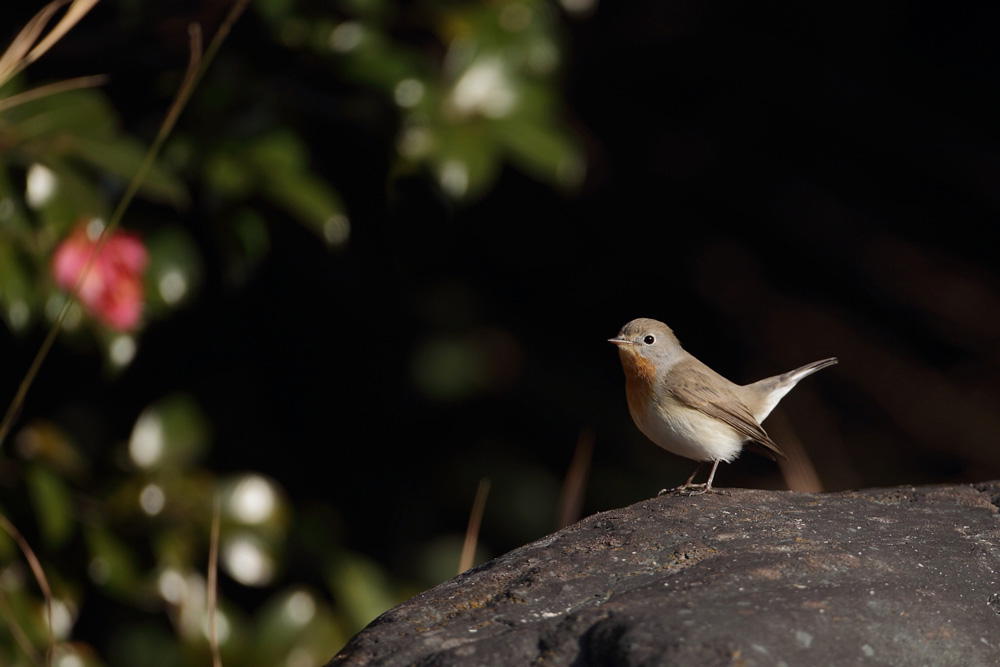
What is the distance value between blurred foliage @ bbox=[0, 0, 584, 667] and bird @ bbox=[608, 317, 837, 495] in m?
0.66

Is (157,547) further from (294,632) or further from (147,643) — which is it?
(294,632)

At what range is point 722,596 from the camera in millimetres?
1992

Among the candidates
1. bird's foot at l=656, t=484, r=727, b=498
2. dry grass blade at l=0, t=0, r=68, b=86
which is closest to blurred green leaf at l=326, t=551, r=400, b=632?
bird's foot at l=656, t=484, r=727, b=498

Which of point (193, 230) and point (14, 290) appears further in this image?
point (193, 230)

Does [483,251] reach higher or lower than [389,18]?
lower

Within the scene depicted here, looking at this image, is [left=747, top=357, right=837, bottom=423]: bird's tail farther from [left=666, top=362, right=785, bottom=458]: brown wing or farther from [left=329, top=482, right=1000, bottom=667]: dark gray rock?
[left=329, top=482, right=1000, bottom=667]: dark gray rock

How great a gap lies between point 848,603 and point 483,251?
379 cm

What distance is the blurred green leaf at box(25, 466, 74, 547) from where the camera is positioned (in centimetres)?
333

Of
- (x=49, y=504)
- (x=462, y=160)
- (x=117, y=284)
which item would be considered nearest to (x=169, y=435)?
(x=49, y=504)

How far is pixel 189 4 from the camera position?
3809 millimetres

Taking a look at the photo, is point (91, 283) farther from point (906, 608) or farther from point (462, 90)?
point (906, 608)

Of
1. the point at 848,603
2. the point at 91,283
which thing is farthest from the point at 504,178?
the point at 848,603

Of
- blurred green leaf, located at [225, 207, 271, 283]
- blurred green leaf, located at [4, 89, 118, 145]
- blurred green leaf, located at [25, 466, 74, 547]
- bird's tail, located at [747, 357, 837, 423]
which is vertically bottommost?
bird's tail, located at [747, 357, 837, 423]

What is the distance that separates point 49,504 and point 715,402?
83.0 inches
